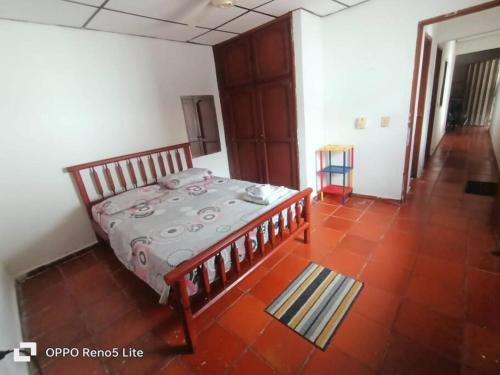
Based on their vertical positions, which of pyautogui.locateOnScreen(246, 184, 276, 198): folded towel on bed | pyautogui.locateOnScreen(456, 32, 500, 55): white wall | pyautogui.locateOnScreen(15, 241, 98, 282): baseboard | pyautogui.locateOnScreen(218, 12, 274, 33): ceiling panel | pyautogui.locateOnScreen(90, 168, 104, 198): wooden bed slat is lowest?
pyautogui.locateOnScreen(15, 241, 98, 282): baseboard

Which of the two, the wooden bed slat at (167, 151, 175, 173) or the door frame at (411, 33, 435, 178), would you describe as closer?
the door frame at (411, 33, 435, 178)

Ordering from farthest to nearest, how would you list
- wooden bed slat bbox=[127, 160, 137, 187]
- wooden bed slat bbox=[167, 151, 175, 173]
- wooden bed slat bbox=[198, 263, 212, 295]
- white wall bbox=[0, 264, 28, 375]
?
wooden bed slat bbox=[167, 151, 175, 173], wooden bed slat bbox=[127, 160, 137, 187], wooden bed slat bbox=[198, 263, 212, 295], white wall bbox=[0, 264, 28, 375]

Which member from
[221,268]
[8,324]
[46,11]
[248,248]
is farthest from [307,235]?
[46,11]

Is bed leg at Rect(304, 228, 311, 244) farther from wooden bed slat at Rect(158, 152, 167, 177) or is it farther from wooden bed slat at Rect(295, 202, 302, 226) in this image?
wooden bed slat at Rect(158, 152, 167, 177)

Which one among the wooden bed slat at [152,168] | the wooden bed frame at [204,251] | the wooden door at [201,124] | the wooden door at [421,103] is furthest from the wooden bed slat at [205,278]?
the wooden door at [421,103]

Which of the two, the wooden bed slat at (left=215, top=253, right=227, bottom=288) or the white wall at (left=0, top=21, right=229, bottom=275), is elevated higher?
the white wall at (left=0, top=21, right=229, bottom=275)

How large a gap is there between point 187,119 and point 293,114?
1.59 meters

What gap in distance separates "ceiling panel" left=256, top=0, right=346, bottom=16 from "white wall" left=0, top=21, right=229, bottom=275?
1.43 metres

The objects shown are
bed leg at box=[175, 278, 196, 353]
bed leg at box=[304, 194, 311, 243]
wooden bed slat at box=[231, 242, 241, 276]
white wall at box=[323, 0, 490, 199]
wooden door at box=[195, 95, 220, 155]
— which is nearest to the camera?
bed leg at box=[175, 278, 196, 353]

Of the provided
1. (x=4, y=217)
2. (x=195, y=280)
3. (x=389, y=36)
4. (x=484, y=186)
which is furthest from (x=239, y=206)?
(x=484, y=186)

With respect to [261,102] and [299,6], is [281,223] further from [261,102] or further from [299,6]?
[299,6]

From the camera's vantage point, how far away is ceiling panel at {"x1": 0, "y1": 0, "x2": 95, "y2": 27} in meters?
1.90

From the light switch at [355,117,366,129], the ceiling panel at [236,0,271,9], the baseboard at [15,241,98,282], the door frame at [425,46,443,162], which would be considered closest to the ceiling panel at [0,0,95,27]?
the ceiling panel at [236,0,271,9]

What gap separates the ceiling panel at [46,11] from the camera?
1.90 metres
